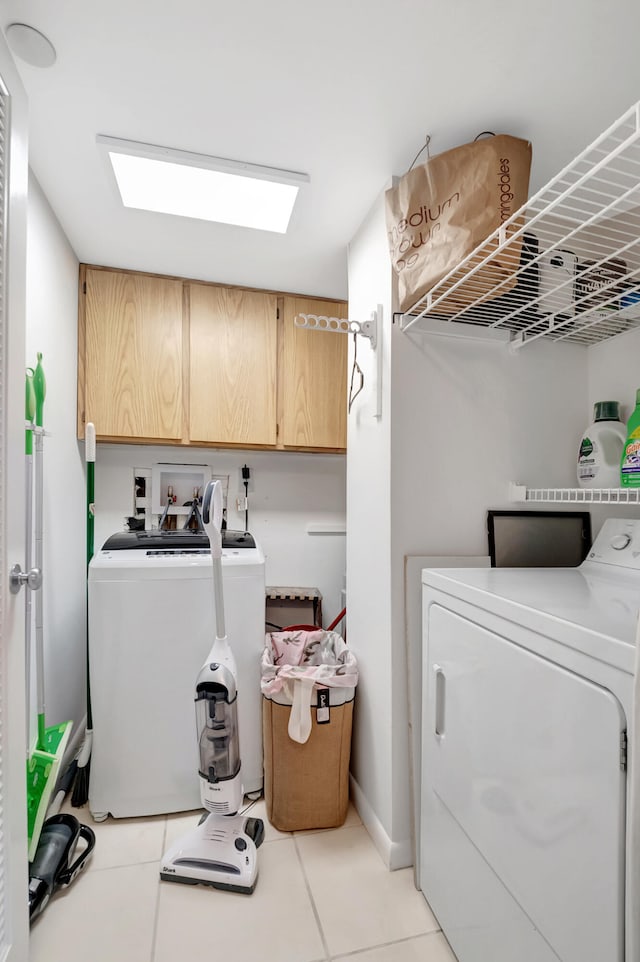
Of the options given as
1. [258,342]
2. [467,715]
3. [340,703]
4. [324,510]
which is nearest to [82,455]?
[258,342]

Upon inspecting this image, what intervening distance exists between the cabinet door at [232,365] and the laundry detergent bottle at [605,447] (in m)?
1.46

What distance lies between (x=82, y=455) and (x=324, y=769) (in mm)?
1827

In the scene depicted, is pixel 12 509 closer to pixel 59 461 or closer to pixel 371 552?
pixel 59 461

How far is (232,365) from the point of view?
2344 mm

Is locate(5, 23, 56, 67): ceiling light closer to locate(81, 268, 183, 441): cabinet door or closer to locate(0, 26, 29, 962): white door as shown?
locate(0, 26, 29, 962): white door

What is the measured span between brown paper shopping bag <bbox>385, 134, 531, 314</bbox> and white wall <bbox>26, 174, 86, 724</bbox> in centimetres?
127

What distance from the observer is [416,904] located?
136 cm

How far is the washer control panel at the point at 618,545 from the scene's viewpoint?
53.8 inches

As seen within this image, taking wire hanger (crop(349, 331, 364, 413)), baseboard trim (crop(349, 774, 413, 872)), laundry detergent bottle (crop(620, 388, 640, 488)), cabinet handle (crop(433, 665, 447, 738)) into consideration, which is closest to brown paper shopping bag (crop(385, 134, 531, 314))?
wire hanger (crop(349, 331, 364, 413))

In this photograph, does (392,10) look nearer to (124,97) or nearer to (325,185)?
(325,185)

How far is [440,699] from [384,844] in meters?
0.66

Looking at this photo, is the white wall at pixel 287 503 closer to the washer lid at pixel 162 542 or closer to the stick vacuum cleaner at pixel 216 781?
the washer lid at pixel 162 542

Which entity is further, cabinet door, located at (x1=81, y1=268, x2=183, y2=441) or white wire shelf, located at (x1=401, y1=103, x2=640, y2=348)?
cabinet door, located at (x1=81, y1=268, x2=183, y2=441)

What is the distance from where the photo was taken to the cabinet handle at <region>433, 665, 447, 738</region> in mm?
1266
